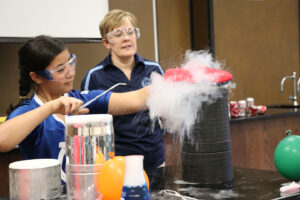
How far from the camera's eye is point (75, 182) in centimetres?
137

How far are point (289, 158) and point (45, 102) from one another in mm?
1119

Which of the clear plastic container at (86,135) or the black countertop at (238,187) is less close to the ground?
the clear plastic container at (86,135)

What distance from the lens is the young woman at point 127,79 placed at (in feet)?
8.71

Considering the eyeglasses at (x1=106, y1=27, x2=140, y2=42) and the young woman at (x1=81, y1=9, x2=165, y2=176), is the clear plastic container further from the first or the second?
the eyeglasses at (x1=106, y1=27, x2=140, y2=42)

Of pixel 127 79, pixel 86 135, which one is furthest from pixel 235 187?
pixel 127 79

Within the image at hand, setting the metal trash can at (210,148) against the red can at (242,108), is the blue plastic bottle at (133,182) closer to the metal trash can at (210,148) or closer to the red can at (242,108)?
the metal trash can at (210,148)

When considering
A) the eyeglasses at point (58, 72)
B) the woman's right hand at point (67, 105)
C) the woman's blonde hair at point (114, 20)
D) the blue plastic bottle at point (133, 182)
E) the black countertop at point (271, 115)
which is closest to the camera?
the blue plastic bottle at point (133, 182)

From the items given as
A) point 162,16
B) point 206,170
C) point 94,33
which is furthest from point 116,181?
point 162,16

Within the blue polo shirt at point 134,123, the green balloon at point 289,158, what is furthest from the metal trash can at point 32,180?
the blue polo shirt at point 134,123

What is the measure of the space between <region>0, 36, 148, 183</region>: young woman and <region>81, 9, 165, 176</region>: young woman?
55 centimetres

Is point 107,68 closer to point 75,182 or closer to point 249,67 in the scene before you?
point 75,182

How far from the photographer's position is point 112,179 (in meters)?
1.27

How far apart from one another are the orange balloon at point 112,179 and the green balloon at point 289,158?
27.4 inches

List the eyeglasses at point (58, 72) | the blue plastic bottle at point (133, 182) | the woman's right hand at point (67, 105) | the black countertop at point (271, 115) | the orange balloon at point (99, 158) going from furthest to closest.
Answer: the black countertop at point (271, 115), the eyeglasses at point (58, 72), the woman's right hand at point (67, 105), the orange balloon at point (99, 158), the blue plastic bottle at point (133, 182)
